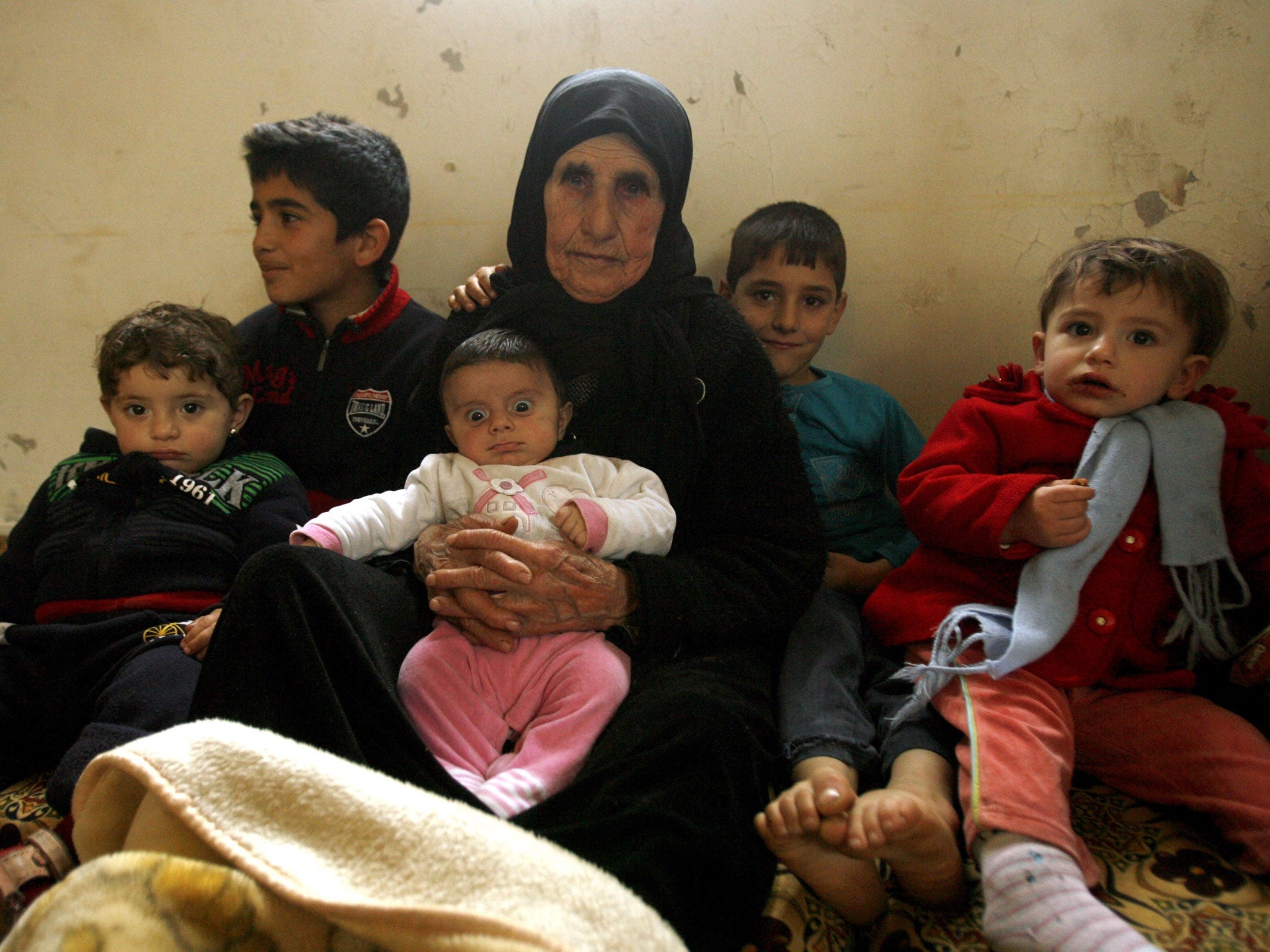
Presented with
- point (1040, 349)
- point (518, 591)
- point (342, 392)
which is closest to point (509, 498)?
point (518, 591)

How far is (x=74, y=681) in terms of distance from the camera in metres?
1.40

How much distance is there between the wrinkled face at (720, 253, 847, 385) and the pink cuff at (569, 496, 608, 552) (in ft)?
2.04

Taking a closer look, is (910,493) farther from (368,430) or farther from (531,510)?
(368,430)

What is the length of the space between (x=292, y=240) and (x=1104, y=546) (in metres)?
1.63

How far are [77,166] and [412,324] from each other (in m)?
1.20

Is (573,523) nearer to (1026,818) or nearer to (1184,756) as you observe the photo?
(1026,818)

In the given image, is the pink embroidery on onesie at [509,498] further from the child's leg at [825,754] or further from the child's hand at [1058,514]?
the child's hand at [1058,514]

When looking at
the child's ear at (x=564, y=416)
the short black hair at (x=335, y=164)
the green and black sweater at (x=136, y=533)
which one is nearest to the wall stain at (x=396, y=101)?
the short black hair at (x=335, y=164)

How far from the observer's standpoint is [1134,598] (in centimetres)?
131

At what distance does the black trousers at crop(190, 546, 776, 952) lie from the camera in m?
0.94

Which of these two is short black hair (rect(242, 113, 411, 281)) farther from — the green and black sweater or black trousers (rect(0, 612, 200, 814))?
black trousers (rect(0, 612, 200, 814))

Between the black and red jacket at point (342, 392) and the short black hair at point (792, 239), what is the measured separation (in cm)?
67

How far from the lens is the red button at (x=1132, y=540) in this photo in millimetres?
1312

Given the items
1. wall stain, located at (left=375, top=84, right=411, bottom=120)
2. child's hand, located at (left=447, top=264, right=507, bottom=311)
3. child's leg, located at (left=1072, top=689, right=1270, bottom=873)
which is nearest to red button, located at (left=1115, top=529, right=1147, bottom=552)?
child's leg, located at (left=1072, top=689, right=1270, bottom=873)
